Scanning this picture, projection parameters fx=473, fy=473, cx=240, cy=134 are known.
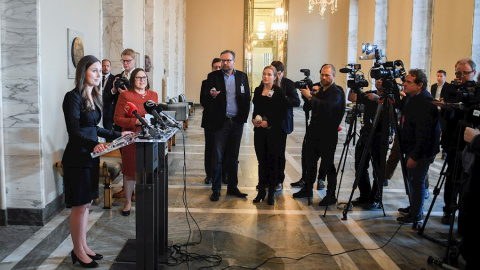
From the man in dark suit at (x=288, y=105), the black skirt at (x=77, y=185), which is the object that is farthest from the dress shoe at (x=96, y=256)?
the man in dark suit at (x=288, y=105)

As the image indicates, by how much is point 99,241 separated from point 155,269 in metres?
1.22

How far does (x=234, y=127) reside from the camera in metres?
6.36

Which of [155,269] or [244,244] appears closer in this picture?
[155,269]

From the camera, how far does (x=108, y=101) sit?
632 cm

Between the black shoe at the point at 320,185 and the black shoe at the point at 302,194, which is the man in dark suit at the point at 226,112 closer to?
the black shoe at the point at 302,194

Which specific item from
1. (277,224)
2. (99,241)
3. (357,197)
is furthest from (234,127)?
(99,241)

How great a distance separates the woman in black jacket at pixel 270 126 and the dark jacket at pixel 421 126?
1.60 meters

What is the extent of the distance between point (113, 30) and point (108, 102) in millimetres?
2996

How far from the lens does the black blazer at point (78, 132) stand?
3820 mm

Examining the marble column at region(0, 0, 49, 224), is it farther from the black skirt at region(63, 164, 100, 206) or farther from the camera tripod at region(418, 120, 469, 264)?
the camera tripod at region(418, 120, 469, 264)

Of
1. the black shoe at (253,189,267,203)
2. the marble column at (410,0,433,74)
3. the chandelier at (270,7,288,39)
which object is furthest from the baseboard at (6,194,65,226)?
the chandelier at (270,7,288,39)

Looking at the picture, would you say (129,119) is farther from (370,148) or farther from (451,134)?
(451,134)

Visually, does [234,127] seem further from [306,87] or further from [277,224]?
[277,224]

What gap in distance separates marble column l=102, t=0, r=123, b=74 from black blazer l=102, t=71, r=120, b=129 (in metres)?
2.46
